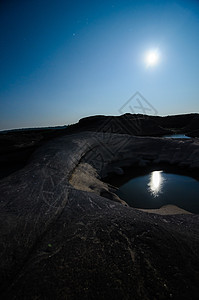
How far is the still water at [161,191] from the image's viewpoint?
356cm

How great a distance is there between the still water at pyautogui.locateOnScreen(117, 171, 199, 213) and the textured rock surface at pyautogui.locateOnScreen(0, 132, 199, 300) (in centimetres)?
134

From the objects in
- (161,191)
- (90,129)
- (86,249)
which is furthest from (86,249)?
(90,129)

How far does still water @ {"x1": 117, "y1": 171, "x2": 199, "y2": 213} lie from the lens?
3564 millimetres

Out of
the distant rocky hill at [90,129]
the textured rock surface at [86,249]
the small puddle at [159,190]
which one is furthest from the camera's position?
the distant rocky hill at [90,129]

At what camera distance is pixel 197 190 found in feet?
13.4

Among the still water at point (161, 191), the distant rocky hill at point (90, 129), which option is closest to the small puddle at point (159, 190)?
the still water at point (161, 191)

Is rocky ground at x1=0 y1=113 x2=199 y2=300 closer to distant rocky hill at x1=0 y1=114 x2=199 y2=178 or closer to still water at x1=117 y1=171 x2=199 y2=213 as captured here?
still water at x1=117 y1=171 x2=199 y2=213

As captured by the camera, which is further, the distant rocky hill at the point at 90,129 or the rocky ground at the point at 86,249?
the distant rocky hill at the point at 90,129

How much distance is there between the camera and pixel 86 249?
4.60 ft

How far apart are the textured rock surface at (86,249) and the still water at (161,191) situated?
4.41ft

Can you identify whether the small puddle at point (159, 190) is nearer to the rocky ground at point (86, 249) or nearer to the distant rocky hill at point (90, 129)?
the rocky ground at point (86, 249)

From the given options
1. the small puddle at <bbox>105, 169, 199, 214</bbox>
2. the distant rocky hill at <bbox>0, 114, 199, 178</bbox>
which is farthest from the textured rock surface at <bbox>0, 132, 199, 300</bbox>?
the distant rocky hill at <bbox>0, 114, 199, 178</bbox>

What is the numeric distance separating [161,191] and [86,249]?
3453mm

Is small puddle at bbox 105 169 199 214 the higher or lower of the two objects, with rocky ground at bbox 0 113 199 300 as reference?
lower
